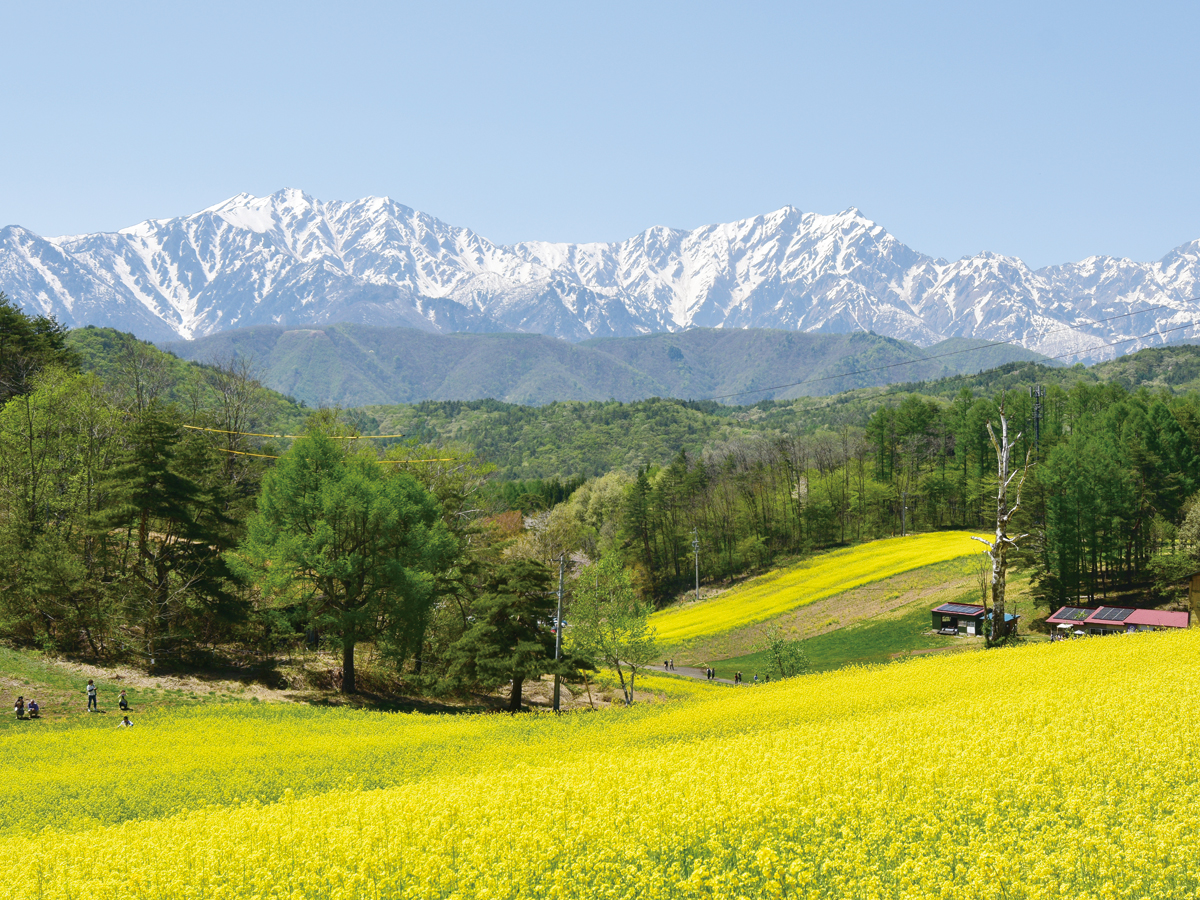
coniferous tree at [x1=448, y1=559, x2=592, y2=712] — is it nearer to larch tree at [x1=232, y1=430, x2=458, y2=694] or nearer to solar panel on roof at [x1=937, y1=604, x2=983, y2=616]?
larch tree at [x1=232, y1=430, x2=458, y2=694]

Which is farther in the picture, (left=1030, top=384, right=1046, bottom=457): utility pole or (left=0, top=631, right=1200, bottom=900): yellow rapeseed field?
(left=1030, top=384, right=1046, bottom=457): utility pole

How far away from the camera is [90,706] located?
35000 mm

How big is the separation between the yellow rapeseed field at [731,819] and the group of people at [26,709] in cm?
1217

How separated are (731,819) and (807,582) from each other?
90.5 metres

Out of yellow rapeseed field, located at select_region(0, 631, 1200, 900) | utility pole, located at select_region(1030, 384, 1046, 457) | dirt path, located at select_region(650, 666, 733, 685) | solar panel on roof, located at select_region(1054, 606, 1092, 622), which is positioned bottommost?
dirt path, located at select_region(650, 666, 733, 685)

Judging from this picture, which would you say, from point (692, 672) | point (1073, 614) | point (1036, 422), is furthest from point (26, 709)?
point (1036, 422)

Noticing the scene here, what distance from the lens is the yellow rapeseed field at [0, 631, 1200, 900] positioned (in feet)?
30.8

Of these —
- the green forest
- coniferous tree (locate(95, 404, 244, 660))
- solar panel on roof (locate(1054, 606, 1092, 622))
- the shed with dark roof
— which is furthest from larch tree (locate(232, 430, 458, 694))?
solar panel on roof (locate(1054, 606, 1092, 622))

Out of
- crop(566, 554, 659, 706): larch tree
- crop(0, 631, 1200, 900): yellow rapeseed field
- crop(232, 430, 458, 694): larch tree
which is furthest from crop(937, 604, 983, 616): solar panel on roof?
crop(232, 430, 458, 694): larch tree

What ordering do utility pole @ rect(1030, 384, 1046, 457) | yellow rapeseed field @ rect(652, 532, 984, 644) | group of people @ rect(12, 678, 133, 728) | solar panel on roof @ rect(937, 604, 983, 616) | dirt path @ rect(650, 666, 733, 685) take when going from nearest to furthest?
group of people @ rect(12, 678, 133, 728) < solar panel on roof @ rect(937, 604, 983, 616) < dirt path @ rect(650, 666, 733, 685) < yellow rapeseed field @ rect(652, 532, 984, 644) < utility pole @ rect(1030, 384, 1046, 457)

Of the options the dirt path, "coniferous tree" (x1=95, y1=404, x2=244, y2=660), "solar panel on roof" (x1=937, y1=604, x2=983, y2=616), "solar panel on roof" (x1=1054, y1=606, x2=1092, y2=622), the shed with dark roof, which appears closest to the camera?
"coniferous tree" (x1=95, y1=404, x2=244, y2=660)

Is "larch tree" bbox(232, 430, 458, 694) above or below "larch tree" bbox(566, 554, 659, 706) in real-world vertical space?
above

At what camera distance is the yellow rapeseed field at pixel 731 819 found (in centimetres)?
939

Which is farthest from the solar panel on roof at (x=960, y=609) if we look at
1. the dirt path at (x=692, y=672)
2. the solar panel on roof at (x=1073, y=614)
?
the dirt path at (x=692, y=672)
